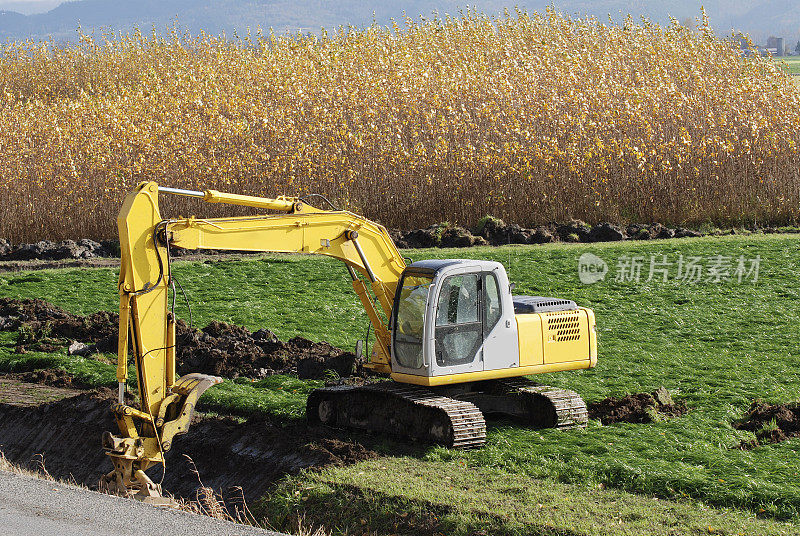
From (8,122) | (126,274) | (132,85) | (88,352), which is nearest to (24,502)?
(126,274)

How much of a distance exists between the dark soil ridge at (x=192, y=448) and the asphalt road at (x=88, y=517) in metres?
1.93

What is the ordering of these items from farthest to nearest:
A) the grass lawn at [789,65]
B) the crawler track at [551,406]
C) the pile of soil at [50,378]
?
the grass lawn at [789,65] < the pile of soil at [50,378] < the crawler track at [551,406]

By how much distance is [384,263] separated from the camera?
10609mm

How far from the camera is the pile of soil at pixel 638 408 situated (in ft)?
35.6

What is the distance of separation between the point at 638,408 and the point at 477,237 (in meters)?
10.9

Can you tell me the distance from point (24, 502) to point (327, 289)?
Result: 10151 mm

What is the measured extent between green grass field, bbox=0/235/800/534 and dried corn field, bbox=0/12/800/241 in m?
2.83

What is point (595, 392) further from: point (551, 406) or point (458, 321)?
point (458, 321)

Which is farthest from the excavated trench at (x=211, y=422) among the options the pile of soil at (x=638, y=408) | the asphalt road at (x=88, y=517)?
the asphalt road at (x=88, y=517)

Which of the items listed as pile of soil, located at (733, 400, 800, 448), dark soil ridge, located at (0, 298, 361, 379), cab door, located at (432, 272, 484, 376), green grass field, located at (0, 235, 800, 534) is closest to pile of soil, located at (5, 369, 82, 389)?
green grass field, located at (0, 235, 800, 534)

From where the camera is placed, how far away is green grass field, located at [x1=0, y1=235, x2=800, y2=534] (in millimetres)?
8289

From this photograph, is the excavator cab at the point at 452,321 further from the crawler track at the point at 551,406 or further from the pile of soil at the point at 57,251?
the pile of soil at the point at 57,251

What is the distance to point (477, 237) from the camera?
21.6m

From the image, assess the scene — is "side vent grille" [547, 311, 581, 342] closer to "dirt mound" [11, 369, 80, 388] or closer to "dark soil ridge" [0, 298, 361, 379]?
"dark soil ridge" [0, 298, 361, 379]
